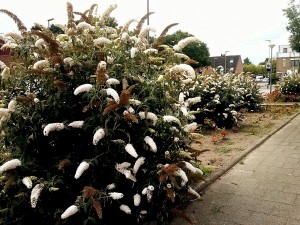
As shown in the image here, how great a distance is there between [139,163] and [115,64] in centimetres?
106

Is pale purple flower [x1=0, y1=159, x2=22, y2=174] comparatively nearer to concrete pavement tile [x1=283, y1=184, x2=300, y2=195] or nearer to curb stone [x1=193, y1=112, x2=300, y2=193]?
curb stone [x1=193, y1=112, x2=300, y2=193]

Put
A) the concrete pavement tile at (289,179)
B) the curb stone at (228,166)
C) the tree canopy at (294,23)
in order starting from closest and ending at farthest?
1. the curb stone at (228,166)
2. the concrete pavement tile at (289,179)
3. the tree canopy at (294,23)

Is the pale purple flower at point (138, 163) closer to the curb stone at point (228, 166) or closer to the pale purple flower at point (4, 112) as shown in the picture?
the pale purple flower at point (4, 112)

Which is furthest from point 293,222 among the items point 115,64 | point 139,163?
point 115,64

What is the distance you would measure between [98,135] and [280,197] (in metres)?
2.68

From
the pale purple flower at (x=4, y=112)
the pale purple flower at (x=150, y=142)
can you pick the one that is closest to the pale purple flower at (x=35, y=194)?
the pale purple flower at (x=4, y=112)

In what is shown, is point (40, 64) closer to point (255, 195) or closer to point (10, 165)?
point (10, 165)

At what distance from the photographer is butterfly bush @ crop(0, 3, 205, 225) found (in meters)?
2.91

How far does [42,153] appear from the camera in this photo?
3.20 metres

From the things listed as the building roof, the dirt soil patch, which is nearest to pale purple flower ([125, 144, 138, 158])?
the dirt soil patch

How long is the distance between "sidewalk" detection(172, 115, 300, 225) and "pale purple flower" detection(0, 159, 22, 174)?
5.73 ft

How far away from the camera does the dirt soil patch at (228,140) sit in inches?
224

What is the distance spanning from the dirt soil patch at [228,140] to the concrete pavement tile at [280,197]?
3.22ft

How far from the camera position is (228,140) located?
762 centimetres
